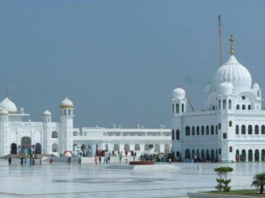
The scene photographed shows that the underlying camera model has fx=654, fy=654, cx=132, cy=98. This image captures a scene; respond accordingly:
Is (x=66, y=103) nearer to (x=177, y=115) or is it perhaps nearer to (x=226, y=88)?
(x=177, y=115)

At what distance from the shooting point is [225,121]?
6719 centimetres

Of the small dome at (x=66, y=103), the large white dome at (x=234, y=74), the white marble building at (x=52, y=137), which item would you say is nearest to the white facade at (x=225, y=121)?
the large white dome at (x=234, y=74)

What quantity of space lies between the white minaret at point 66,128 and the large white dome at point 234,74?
81.5 ft

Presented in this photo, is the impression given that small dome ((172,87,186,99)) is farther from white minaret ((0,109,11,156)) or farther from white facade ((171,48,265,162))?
white minaret ((0,109,11,156))

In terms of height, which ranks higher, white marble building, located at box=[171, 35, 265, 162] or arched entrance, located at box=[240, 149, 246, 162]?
white marble building, located at box=[171, 35, 265, 162]

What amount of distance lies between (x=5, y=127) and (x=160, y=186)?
64.1m

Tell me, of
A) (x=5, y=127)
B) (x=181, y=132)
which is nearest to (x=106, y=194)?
(x=181, y=132)

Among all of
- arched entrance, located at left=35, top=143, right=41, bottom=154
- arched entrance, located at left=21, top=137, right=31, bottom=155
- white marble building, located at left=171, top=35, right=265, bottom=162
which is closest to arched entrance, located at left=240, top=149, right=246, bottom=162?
white marble building, located at left=171, top=35, right=265, bottom=162

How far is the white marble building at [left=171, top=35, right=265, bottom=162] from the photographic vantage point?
67188 millimetres

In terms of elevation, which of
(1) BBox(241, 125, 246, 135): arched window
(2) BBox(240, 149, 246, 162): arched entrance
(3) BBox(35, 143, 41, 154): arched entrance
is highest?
(1) BBox(241, 125, 246, 135): arched window

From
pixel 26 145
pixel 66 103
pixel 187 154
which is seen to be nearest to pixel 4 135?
pixel 26 145

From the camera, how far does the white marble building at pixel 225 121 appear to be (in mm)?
67188

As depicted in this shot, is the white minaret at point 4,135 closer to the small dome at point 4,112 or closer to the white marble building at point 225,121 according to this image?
the small dome at point 4,112

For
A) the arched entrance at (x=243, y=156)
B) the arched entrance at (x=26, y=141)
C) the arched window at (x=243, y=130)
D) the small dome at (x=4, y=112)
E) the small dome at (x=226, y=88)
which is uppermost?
the small dome at (x=226, y=88)
